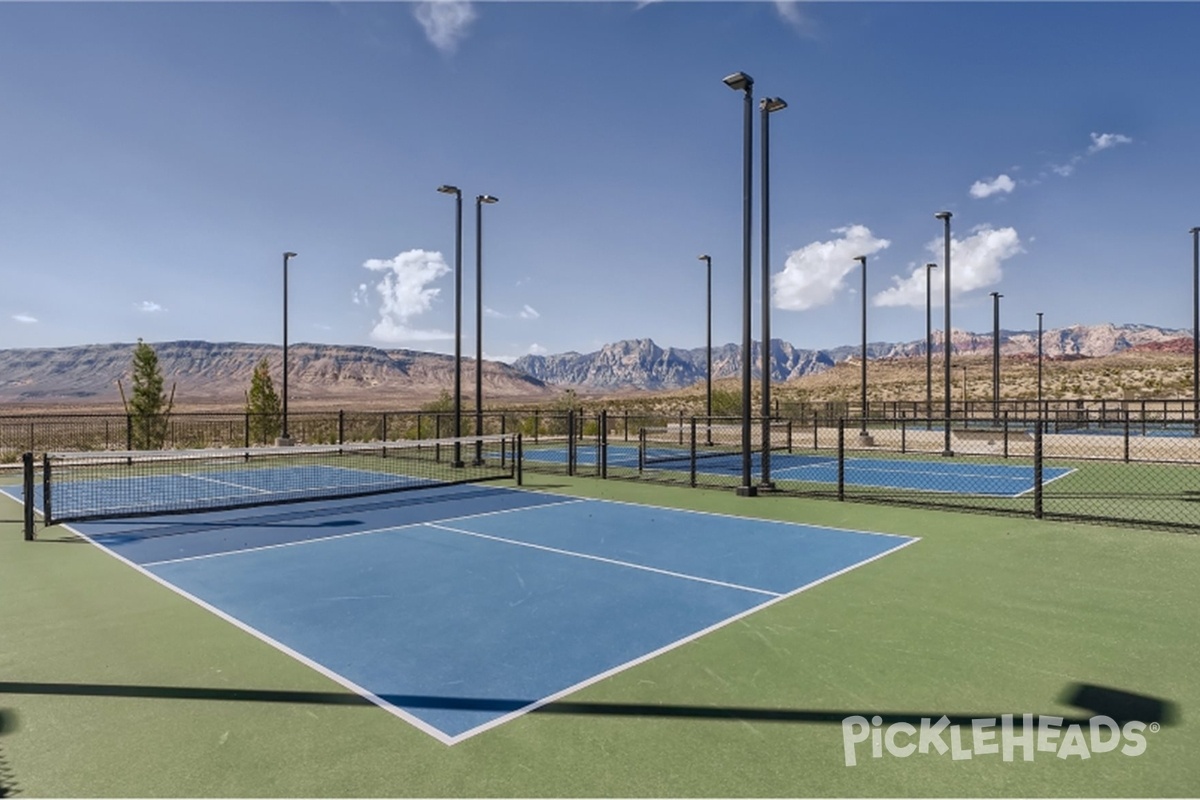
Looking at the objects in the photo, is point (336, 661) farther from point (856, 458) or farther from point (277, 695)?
point (856, 458)

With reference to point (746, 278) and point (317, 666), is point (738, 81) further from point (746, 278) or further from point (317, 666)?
point (317, 666)

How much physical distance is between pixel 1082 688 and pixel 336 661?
16.5 ft

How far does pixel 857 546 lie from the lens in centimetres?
907

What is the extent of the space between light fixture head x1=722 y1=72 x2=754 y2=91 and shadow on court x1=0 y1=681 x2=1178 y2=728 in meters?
11.0

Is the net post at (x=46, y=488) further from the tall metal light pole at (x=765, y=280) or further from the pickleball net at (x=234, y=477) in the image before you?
the tall metal light pole at (x=765, y=280)

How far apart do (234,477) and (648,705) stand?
16948mm

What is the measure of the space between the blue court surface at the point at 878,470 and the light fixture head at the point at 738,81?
8.47 meters

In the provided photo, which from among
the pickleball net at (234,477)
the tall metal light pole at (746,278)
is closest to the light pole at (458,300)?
the pickleball net at (234,477)

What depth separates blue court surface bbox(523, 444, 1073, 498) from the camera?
15.4 m

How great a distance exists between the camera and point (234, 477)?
59.8 ft

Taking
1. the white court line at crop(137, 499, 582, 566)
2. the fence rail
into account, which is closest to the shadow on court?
the white court line at crop(137, 499, 582, 566)

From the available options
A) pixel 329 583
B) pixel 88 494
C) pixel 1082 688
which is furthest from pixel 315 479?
pixel 1082 688

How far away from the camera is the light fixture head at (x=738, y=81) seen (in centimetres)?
1261

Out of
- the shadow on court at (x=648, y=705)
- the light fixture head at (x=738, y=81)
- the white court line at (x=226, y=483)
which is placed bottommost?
the white court line at (x=226, y=483)
